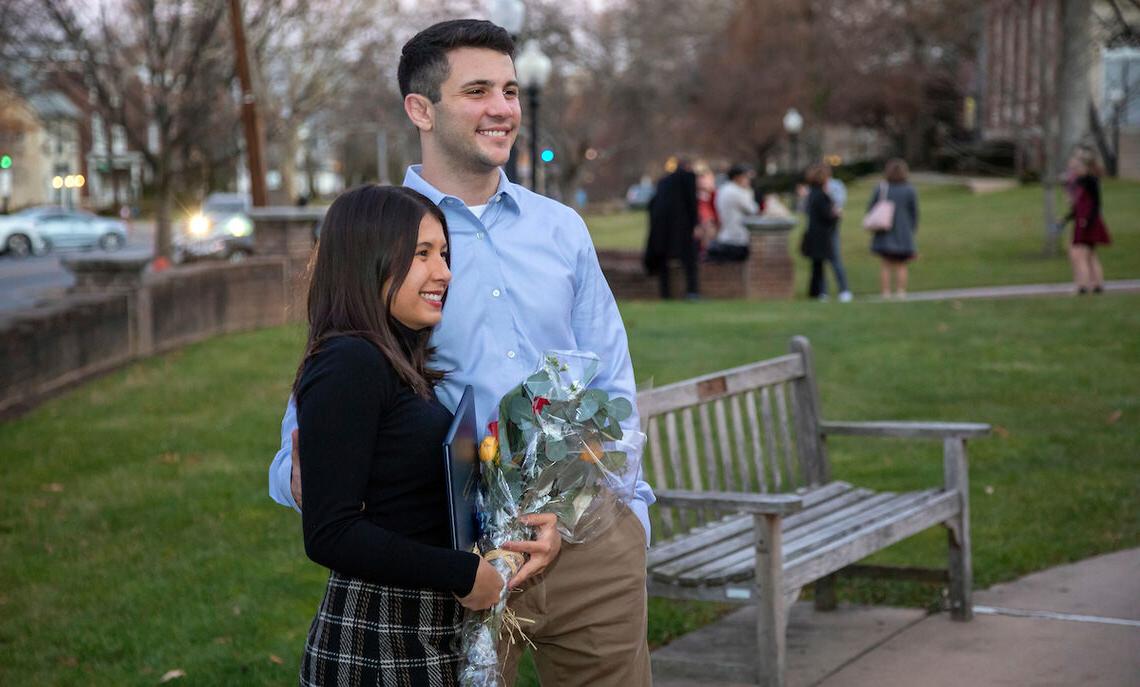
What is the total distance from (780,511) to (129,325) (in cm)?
1020

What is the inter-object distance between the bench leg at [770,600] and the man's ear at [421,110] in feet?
6.33

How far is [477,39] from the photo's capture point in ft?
9.78

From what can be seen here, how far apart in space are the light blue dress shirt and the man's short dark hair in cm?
22

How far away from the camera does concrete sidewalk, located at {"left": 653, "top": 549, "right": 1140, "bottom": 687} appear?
4.93 meters

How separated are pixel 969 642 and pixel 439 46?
11.3 feet

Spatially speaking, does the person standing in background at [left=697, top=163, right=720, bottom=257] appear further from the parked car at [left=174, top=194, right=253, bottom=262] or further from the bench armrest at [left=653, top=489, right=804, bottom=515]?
the bench armrest at [left=653, top=489, right=804, bottom=515]

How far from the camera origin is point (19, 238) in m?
43.7

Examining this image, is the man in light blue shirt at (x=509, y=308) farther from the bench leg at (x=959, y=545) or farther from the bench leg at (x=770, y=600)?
the bench leg at (x=959, y=545)

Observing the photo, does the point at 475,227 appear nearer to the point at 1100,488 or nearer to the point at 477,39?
the point at 477,39

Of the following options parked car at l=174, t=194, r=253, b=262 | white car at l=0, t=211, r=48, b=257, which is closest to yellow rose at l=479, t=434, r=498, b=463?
parked car at l=174, t=194, r=253, b=262

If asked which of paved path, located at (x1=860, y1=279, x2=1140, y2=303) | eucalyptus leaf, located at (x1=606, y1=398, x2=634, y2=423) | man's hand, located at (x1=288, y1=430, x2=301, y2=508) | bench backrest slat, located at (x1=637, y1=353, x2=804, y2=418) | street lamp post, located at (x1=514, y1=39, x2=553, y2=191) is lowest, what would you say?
paved path, located at (x1=860, y1=279, x2=1140, y2=303)

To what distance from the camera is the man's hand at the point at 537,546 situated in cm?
273

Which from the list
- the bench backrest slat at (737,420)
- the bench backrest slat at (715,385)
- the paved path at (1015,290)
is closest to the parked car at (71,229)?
the paved path at (1015,290)

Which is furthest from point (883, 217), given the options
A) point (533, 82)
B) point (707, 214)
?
point (533, 82)
